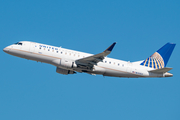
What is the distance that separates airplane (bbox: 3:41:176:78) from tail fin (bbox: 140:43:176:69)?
117 inches

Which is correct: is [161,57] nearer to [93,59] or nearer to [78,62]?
[93,59]

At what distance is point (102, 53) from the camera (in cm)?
4194

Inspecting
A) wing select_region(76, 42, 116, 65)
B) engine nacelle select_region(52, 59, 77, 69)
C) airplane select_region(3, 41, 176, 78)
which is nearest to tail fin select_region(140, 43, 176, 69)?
airplane select_region(3, 41, 176, 78)

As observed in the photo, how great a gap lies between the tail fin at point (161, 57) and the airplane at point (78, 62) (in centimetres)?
297

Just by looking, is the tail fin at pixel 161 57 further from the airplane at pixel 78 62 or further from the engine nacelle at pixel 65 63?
the engine nacelle at pixel 65 63

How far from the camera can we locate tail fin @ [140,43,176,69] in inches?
1989

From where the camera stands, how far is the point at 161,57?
5197 cm

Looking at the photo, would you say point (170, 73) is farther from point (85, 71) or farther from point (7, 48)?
point (7, 48)

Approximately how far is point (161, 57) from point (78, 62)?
18.5m

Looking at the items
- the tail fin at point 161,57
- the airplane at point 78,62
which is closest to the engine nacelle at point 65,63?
the airplane at point 78,62

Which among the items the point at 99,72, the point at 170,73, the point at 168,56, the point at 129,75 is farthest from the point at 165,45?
the point at 99,72

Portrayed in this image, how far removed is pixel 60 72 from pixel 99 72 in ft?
24.8

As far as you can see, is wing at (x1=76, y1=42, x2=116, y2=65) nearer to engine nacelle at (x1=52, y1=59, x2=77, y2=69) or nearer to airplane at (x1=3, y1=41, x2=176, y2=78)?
airplane at (x1=3, y1=41, x2=176, y2=78)

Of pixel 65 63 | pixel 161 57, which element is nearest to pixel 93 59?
pixel 65 63
